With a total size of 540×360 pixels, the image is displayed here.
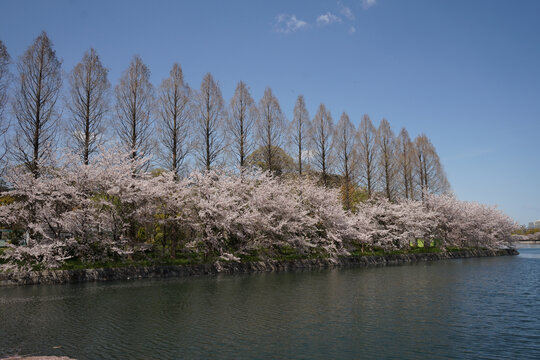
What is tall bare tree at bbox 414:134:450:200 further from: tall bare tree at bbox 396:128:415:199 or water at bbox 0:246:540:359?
water at bbox 0:246:540:359

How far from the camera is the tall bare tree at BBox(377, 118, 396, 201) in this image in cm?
4778

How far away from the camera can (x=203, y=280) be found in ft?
73.7

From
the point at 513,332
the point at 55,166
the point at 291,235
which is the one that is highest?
the point at 55,166

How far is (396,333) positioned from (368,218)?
97.1 feet

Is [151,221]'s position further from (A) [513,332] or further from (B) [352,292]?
(A) [513,332]

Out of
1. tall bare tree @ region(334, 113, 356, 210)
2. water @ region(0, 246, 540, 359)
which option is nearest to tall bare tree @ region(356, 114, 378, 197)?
tall bare tree @ region(334, 113, 356, 210)

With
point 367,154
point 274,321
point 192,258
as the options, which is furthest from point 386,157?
point 274,321

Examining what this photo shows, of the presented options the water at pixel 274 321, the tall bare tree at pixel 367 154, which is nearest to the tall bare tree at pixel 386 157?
the tall bare tree at pixel 367 154

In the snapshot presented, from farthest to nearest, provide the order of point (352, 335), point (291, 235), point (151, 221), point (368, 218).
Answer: point (368, 218), point (291, 235), point (151, 221), point (352, 335)

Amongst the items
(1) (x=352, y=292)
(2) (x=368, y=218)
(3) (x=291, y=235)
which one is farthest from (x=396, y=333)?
(2) (x=368, y=218)

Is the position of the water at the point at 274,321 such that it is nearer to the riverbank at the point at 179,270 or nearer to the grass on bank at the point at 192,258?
the riverbank at the point at 179,270

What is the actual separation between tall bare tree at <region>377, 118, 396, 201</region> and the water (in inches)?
1142

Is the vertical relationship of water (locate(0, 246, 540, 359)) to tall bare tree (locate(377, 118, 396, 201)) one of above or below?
below

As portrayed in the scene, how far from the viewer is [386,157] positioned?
4800 cm
